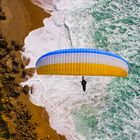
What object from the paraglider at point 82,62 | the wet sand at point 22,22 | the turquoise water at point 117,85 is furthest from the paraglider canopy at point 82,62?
the turquoise water at point 117,85

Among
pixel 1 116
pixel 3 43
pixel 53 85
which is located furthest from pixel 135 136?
pixel 3 43

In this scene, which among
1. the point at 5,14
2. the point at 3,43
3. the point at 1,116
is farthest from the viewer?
the point at 5,14

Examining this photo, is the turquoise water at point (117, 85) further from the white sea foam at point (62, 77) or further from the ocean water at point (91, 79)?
the white sea foam at point (62, 77)

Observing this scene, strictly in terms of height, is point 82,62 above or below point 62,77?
above

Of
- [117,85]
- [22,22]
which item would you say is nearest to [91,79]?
[117,85]

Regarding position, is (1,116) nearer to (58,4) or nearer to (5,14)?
(5,14)

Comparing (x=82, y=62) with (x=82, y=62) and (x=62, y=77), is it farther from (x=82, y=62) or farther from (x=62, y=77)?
(x=62, y=77)
